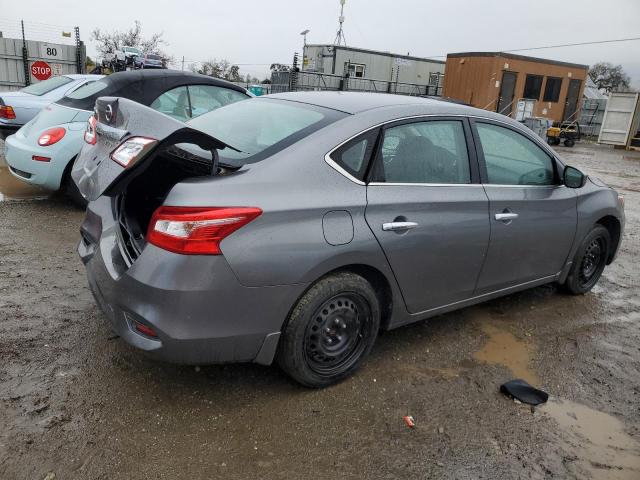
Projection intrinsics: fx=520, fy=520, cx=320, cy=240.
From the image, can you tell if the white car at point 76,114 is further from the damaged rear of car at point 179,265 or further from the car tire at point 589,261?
the car tire at point 589,261

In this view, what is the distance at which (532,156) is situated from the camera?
3900 millimetres

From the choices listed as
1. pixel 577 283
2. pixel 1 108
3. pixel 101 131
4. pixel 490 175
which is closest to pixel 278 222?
pixel 101 131

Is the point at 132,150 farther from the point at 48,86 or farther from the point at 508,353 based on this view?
the point at 48,86

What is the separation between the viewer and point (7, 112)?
24.5 feet

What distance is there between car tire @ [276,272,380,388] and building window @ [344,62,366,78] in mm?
24943

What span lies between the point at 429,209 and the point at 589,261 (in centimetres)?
240

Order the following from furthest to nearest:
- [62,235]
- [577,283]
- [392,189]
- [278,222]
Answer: [62,235]
[577,283]
[392,189]
[278,222]

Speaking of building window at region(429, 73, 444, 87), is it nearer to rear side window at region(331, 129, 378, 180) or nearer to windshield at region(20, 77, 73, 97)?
windshield at region(20, 77, 73, 97)

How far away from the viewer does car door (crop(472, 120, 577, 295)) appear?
3.53 m

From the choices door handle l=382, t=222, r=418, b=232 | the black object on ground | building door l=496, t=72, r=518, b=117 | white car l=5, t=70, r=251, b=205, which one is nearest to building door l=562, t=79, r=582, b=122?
building door l=496, t=72, r=518, b=117

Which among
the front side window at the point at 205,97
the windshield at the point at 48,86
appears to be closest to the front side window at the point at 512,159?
the front side window at the point at 205,97

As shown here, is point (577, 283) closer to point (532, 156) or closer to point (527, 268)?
point (527, 268)

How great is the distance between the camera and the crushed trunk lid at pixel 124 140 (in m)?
2.42

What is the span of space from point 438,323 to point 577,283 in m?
1.55
